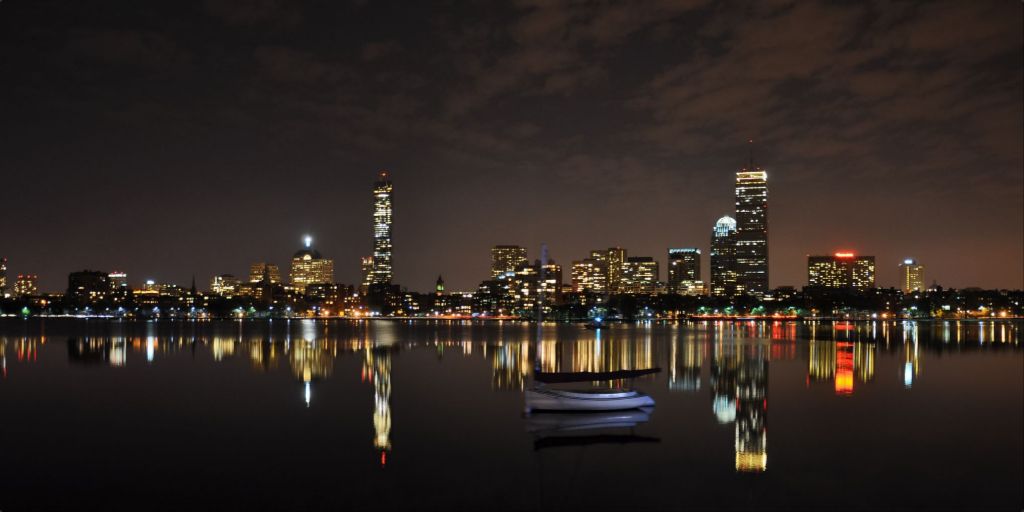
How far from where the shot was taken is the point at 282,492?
22984 millimetres

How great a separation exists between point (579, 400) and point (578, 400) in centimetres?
4

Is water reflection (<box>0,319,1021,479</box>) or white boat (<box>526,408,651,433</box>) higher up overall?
white boat (<box>526,408,651,433</box>)

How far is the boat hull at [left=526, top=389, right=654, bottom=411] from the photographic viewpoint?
1329 inches

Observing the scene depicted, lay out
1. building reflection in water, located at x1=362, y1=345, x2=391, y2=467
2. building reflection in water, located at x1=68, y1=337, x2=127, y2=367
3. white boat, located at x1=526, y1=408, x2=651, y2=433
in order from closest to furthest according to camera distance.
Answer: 1. building reflection in water, located at x1=362, y1=345, x2=391, y2=467
2. white boat, located at x1=526, y1=408, x2=651, y2=433
3. building reflection in water, located at x1=68, y1=337, x2=127, y2=367

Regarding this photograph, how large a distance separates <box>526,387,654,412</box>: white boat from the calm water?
1.89 feet

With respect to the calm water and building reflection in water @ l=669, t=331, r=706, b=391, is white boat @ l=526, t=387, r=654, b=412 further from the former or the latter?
building reflection in water @ l=669, t=331, r=706, b=391

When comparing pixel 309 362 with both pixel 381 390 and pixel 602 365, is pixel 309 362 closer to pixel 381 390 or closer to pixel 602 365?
pixel 381 390

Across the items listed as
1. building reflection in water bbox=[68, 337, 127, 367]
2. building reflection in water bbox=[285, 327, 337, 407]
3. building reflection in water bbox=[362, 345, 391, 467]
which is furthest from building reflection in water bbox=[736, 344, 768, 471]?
building reflection in water bbox=[68, 337, 127, 367]

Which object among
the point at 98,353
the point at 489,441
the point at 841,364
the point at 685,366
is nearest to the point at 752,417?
the point at 489,441

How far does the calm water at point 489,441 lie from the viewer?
23.0m

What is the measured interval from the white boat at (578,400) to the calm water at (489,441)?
0.58 meters

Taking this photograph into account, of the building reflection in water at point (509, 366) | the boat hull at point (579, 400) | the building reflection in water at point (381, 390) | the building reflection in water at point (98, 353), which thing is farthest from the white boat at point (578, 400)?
the building reflection in water at point (98, 353)

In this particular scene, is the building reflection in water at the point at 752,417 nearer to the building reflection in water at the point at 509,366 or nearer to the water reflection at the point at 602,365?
the water reflection at the point at 602,365

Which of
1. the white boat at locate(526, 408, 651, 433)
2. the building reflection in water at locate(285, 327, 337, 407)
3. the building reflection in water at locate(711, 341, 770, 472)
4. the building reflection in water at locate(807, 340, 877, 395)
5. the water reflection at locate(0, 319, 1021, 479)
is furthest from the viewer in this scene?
the building reflection in water at locate(807, 340, 877, 395)
